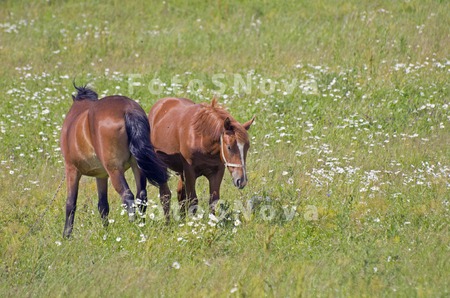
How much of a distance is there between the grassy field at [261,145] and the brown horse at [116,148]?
1.14ft

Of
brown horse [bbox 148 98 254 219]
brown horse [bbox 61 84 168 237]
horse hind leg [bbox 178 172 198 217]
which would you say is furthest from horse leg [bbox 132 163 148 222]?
horse hind leg [bbox 178 172 198 217]

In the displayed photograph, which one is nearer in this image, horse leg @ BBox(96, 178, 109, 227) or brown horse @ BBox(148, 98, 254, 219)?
brown horse @ BBox(148, 98, 254, 219)

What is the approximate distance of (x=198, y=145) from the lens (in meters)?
8.59

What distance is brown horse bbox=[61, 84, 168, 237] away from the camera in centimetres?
802

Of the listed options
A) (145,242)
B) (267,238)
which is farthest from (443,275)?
(145,242)

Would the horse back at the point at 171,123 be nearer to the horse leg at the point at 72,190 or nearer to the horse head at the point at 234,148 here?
the horse head at the point at 234,148

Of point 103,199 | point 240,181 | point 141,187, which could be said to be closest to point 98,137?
point 141,187

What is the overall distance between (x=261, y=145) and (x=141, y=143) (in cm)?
422

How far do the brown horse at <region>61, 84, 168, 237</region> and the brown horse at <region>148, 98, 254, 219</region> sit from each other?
0.54 metres

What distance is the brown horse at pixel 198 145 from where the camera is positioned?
26.5ft

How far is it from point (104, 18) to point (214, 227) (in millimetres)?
12296

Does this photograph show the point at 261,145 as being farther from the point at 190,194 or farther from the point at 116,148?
the point at 116,148

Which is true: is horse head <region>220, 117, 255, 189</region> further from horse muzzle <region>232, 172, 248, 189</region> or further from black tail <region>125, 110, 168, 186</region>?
black tail <region>125, 110, 168, 186</region>

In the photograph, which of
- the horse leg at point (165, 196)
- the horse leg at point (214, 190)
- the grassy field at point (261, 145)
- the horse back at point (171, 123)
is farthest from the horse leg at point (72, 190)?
the horse leg at point (214, 190)
